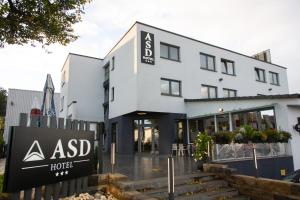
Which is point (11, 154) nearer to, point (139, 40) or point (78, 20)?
point (78, 20)

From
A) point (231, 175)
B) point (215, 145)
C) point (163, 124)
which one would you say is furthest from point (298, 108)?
point (163, 124)

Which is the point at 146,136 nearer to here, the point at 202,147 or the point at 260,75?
the point at 202,147

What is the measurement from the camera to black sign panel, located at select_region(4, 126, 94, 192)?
13.3ft

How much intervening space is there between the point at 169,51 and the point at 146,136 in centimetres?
718

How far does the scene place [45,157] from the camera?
4672 mm

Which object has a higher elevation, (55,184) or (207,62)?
(207,62)

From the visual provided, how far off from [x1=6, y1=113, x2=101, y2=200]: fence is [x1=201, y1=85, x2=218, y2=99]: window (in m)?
15.8

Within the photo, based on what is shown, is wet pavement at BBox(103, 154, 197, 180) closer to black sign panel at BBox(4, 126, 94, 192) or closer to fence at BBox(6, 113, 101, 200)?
fence at BBox(6, 113, 101, 200)

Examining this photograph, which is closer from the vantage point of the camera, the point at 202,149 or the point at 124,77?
the point at 202,149

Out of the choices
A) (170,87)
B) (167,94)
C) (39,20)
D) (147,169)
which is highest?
(39,20)

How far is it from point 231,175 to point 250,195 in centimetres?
87

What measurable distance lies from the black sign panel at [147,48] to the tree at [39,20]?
7602mm

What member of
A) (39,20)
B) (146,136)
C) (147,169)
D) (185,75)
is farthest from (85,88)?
(147,169)

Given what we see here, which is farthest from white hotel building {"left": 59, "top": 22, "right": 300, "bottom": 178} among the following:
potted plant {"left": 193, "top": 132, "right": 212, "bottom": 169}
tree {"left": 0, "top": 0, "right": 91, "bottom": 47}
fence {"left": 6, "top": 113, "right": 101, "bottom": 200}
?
fence {"left": 6, "top": 113, "right": 101, "bottom": 200}
